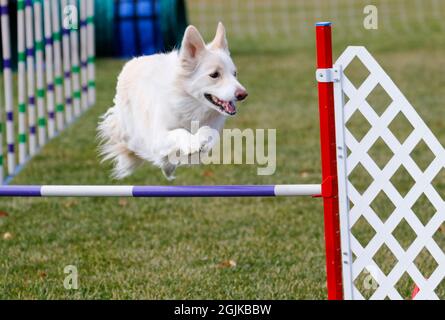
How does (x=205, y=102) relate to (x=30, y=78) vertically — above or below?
above

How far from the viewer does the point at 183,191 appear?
4062 mm

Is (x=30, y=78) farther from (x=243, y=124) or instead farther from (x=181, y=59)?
(x=181, y=59)

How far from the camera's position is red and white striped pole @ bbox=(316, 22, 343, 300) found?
401cm

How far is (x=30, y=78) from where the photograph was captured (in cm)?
789

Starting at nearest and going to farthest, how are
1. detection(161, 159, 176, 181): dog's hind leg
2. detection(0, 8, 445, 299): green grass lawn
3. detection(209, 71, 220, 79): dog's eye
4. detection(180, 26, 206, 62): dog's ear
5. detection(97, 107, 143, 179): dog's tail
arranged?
1. detection(180, 26, 206, 62): dog's ear
2. detection(209, 71, 220, 79): dog's eye
3. detection(161, 159, 176, 181): dog's hind leg
4. detection(97, 107, 143, 179): dog's tail
5. detection(0, 8, 445, 299): green grass lawn

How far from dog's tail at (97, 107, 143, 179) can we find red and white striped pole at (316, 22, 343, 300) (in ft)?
2.56

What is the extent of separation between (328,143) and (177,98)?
0.81m

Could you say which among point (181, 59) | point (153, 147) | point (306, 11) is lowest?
point (306, 11)

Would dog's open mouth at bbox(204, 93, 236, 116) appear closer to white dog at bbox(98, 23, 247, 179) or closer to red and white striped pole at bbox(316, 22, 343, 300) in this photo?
white dog at bbox(98, 23, 247, 179)

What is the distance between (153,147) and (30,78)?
453 centimetres

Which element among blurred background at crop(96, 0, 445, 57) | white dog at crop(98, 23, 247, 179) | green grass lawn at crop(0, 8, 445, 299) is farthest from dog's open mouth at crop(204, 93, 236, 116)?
blurred background at crop(96, 0, 445, 57)

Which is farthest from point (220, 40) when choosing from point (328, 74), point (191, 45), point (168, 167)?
point (328, 74)
